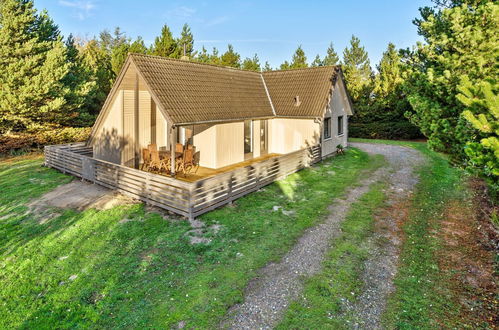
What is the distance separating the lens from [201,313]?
5.69m

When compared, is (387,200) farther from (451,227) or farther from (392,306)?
(392,306)

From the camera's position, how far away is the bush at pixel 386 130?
30141 millimetres

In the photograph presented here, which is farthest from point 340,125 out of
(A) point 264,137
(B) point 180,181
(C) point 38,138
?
(C) point 38,138

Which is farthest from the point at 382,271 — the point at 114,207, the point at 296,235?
the point at 114,207

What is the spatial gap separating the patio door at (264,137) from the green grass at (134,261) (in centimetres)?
657

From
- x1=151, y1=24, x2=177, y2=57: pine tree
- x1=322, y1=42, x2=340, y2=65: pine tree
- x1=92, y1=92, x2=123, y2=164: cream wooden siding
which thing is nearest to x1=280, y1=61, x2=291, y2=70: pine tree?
x1=322, y1=42, x2=340, y2=65: pine tree

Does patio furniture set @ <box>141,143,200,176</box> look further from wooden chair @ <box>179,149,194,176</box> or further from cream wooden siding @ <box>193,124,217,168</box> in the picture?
cream wooden siding @ <box>193,124,217,168</box>

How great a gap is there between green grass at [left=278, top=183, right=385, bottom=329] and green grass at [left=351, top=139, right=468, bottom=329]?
2.72 ft

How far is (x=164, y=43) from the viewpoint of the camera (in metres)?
27.7

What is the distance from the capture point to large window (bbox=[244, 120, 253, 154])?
56.4 ft

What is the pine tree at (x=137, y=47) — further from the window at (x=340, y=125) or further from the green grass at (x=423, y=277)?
the green grass at (x=423, y=277)

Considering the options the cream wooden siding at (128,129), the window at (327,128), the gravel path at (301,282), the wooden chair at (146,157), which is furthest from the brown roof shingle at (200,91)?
the gravel path at (301,282)

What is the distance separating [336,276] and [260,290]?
5.82 feet

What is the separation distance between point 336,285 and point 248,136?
1189 centimetres
